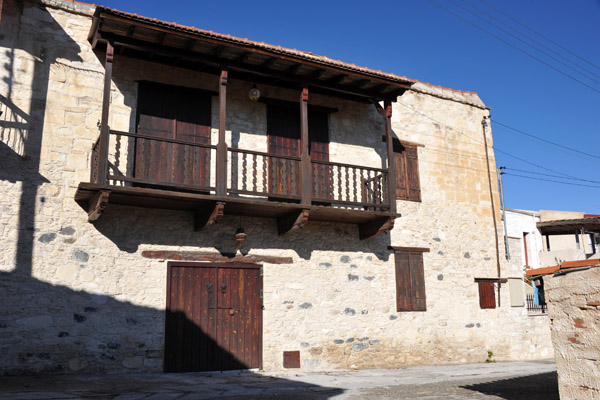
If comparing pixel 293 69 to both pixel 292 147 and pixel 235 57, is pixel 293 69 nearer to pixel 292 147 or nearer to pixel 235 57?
pixel 235 57

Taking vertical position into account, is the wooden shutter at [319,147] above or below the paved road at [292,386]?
above

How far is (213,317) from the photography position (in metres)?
9.45

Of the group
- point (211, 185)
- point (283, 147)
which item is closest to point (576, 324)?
point (211, 185)

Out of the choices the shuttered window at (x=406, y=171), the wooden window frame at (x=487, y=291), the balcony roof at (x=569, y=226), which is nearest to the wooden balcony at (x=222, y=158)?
the shuttered window at (x=406, y=171)

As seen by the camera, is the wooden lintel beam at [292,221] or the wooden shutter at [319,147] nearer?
the wooden lintel beam at [292,221]

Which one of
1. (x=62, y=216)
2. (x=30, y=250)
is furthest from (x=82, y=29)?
(x=30, y=250)

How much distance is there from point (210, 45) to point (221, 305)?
Answer: 15.1 ft

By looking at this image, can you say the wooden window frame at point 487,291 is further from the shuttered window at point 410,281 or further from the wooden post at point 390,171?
the wooden post at point 390,171

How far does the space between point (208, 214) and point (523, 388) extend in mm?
5556

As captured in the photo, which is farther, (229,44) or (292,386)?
(229,44)

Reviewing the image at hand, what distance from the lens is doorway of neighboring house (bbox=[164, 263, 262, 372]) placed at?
9.11m

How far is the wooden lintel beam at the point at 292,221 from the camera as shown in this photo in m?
9.69

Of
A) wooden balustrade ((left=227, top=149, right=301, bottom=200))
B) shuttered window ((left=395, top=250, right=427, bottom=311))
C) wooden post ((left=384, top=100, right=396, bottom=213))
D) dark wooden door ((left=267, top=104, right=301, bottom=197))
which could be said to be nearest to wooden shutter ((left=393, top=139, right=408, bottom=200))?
wooden post ((left=384, top=100, right=396, bottom=213))

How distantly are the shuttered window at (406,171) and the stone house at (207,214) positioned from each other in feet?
0.15
